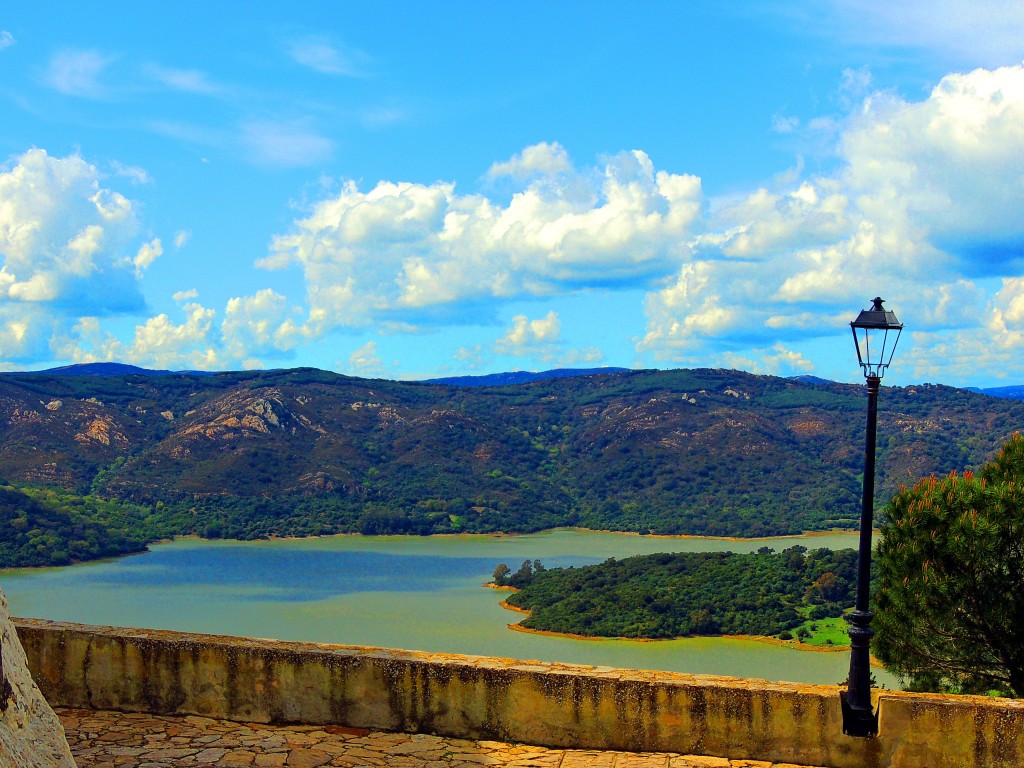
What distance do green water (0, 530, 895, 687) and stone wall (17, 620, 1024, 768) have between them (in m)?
32.0

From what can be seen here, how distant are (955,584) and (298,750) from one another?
669cm

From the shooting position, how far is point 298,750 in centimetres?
530

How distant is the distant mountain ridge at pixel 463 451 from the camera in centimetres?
8850

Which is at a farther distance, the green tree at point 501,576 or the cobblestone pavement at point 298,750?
the green tree at point 501,576

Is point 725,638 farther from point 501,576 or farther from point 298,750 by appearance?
point 298,750

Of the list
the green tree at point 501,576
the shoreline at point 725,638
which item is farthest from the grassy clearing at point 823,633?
the green tree at point 501,576

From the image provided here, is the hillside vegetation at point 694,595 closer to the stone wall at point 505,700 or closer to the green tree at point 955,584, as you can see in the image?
the green tree at point 955,584

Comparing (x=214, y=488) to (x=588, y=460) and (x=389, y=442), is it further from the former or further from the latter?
(x=588, y=460)

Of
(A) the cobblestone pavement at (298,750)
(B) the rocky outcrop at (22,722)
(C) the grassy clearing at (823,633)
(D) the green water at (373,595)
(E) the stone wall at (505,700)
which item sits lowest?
(D) the green water at (373,595)

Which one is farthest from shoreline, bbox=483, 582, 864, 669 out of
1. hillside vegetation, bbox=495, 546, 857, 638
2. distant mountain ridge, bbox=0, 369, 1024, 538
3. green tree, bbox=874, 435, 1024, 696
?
distant mountain ridge, bbox=0, 369, 1024, 538

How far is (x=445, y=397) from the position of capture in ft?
434

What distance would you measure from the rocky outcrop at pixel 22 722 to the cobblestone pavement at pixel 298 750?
45.7 inches

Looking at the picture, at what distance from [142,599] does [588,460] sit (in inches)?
2390

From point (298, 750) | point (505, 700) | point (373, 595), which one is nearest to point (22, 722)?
point (298, 750)
